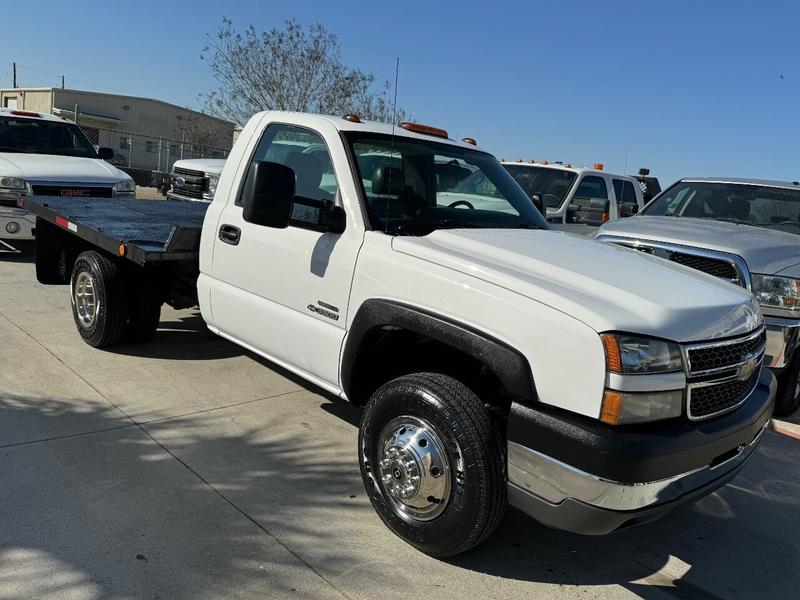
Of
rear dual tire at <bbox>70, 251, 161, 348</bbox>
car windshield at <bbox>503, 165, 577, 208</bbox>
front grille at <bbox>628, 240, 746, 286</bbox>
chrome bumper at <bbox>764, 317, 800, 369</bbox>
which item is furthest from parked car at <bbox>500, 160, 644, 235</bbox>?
rear dual tire at <bbox>70, 251, 161, 348</bbox>

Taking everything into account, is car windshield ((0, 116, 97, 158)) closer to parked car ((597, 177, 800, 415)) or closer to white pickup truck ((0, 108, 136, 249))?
white pickup truck ((0, 108, 136, 249))

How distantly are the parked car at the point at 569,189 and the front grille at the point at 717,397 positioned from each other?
552 cm

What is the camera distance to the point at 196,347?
6059mm

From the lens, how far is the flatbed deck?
4820 millimetres

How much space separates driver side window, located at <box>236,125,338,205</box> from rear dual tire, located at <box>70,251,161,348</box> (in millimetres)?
1558

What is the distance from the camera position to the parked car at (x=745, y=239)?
5168 mm

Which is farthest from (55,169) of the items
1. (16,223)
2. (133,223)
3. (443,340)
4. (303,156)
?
(443,340)

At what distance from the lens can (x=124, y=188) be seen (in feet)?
30.5

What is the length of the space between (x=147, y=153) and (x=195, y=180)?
1992cm

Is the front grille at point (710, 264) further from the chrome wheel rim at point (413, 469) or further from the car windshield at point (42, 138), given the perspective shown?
the car windshield at point (42, 138)

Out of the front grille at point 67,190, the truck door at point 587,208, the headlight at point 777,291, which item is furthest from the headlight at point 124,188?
the headlight at point 777,291

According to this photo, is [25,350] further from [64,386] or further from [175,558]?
[175,558]

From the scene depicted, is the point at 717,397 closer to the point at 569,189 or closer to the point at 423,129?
the point at 423,129

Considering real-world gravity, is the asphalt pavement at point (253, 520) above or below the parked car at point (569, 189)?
below
